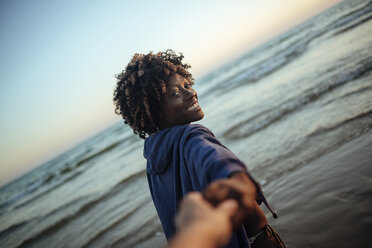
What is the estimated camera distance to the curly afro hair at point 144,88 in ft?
5.45

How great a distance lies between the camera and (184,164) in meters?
1.16

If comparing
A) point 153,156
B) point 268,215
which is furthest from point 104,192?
point 153,156

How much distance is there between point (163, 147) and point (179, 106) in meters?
0.43

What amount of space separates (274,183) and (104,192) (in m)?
7.59

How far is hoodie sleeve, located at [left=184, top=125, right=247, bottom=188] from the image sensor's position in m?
0.75

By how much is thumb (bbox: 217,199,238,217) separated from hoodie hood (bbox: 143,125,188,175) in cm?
62

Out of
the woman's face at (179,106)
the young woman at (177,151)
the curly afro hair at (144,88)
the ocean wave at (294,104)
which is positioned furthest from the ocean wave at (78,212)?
the woman's face at (179,106)

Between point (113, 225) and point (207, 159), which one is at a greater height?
point (207, 159)

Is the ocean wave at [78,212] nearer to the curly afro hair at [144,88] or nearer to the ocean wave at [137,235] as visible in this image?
the ocean wave at [137,235]

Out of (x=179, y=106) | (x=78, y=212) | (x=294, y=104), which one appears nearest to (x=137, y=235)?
(x=179, y=106)

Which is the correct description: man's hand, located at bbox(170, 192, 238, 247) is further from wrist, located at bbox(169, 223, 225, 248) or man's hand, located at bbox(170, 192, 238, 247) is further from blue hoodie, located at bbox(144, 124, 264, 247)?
blue hoodie, located at bbox(144, 124, 264, 247)

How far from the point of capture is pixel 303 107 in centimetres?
738

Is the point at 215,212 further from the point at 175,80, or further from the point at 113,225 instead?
the point at 113,225

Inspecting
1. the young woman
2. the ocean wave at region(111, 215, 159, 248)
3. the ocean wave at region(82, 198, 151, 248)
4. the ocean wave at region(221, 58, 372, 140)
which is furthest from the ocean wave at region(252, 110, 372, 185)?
the young woman
